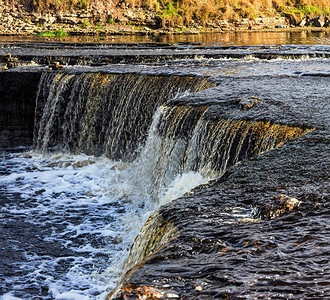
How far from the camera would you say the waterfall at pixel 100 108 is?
1093cm

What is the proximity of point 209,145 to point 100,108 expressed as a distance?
16.9ft

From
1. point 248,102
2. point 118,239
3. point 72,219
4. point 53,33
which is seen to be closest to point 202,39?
point 53,33

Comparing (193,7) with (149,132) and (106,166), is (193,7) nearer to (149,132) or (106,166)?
(106,166)

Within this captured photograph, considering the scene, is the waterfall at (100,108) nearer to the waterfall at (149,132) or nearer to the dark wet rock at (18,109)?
the waterfall at (149,132)

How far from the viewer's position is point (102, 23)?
3566 centimetres

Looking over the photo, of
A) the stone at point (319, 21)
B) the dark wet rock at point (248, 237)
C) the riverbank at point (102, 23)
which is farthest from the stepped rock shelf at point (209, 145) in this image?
the stone at point (319, 21)

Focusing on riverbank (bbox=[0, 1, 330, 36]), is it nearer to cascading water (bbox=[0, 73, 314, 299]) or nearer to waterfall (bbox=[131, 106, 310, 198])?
cascading water (bbox=[0, 73, 314, 299])

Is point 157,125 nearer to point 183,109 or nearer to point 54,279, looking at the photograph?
point 183,109

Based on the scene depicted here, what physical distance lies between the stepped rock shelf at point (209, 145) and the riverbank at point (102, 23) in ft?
55.9

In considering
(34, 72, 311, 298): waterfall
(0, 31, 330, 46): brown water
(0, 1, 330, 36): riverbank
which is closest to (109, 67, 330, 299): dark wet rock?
(34, 72, 311, 298): waterfall

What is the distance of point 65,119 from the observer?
12.4 meters

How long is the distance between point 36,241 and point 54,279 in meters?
1.27

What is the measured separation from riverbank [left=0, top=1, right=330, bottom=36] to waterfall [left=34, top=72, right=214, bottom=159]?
1834 cm

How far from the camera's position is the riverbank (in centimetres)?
3225
